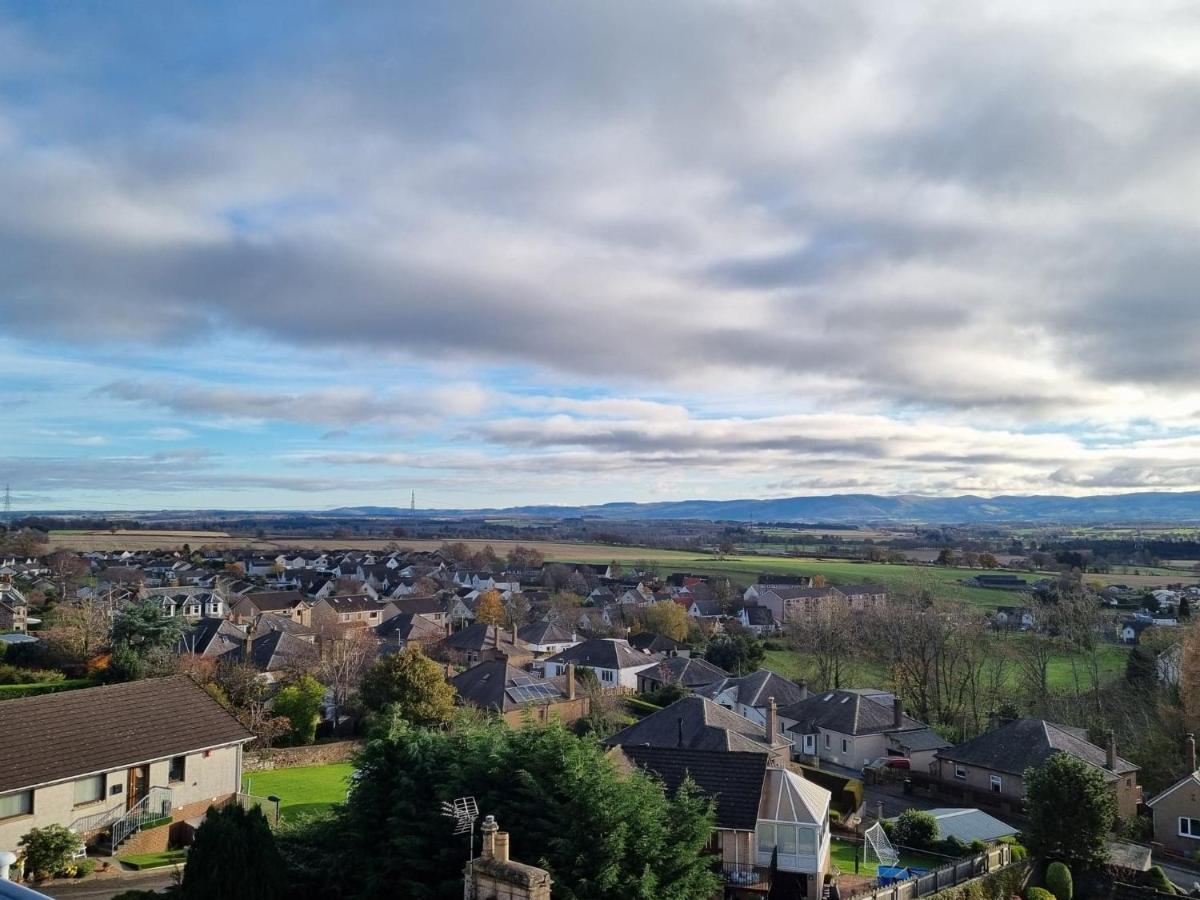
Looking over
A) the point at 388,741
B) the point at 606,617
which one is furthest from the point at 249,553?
the point at 388,741

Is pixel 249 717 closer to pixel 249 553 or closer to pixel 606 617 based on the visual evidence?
pixel 606 617

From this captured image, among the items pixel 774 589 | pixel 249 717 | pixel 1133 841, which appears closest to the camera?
pixel 1133 841

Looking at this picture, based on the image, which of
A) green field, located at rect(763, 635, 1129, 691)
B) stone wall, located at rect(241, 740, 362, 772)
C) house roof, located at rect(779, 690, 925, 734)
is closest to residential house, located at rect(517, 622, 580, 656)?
green field, located at rect(763, 635, 1129, 691)

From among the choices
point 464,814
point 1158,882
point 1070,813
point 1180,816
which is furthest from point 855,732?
point 464,814

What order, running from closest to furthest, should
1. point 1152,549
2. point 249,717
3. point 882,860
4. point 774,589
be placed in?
point 882,860, point 249,717, point 774,589, point 1152,549

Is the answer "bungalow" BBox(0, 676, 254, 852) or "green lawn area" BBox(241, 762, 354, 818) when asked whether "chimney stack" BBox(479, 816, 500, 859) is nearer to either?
"bungalow" BBox(0, 676, 254, 852)
